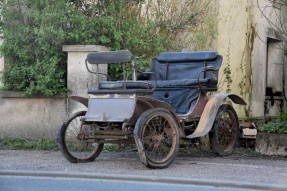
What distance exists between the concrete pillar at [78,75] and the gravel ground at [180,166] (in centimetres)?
161

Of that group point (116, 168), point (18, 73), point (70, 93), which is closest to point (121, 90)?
point (116, 168)

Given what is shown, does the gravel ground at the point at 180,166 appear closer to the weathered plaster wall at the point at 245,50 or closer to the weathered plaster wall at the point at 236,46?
the weathered plaster wall at the point at 236,46

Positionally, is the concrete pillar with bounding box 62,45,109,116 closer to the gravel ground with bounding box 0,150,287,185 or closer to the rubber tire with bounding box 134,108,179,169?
the gravel ground with bounding box 0,150,287,185

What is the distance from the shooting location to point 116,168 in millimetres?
9070

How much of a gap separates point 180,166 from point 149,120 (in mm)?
1120

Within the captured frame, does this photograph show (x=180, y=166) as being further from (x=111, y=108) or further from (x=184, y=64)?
(x=184, y=64)

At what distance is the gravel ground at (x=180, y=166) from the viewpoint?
841 centimetres

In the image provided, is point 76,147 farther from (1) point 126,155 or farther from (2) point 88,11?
(2) point 88,11

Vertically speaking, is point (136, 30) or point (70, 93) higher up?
point (136, 30)

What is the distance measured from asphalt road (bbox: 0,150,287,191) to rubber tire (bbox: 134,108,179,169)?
0.42 feet

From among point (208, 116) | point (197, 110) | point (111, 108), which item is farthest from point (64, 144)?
point (208, 116)

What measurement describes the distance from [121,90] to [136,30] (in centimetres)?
378

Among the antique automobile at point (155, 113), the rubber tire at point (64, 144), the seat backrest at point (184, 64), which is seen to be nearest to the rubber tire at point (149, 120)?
the antique automobile at point (155, 113)

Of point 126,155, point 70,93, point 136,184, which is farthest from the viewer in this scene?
point 70,93
